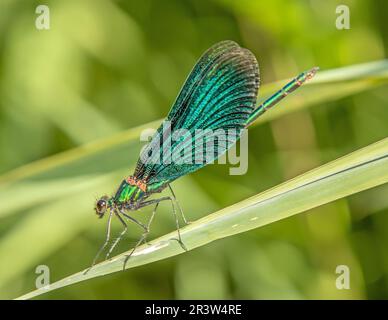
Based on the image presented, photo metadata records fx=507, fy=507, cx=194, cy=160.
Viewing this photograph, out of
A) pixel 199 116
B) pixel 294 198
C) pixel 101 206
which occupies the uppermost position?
pixel 199 116


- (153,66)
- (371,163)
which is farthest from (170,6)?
(371,163)

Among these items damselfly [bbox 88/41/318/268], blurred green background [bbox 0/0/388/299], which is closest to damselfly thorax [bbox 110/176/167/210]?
damselfly [bbox 88/41/318/268]

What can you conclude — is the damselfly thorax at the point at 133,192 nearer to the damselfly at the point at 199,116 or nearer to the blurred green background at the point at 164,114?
the damselfly at the point at 199,116

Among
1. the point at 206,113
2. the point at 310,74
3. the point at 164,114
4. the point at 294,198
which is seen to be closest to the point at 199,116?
the point at 206,113

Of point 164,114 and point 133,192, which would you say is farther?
point 164,114

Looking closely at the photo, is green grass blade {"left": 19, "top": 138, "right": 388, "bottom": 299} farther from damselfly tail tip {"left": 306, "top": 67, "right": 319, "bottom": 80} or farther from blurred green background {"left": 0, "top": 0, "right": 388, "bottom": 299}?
blurred green background {"left": 0, "top": 0, "right": 388, "bottom": 299}

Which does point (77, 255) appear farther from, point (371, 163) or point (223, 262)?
point (371, 163)

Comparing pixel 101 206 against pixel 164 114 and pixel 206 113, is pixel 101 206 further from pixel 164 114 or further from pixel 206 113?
pixel 164 114
